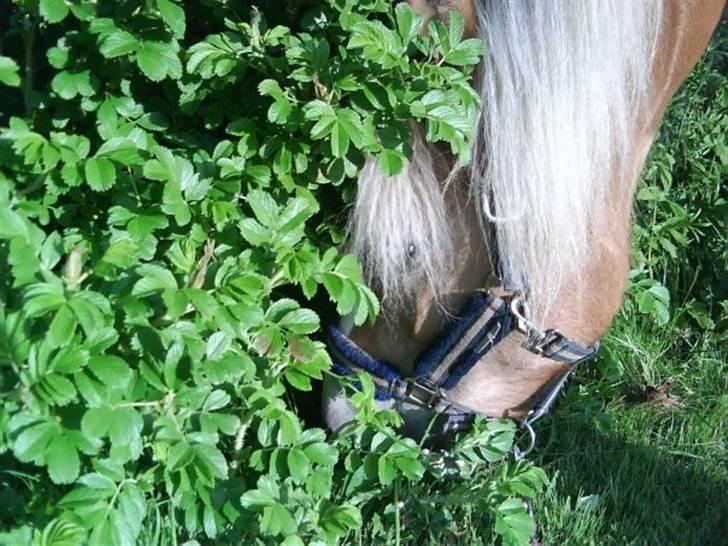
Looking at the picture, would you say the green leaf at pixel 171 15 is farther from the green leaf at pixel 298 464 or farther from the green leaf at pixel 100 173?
the green leaf at pixel 298 464

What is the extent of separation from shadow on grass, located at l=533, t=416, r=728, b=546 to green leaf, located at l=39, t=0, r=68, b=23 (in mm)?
1396

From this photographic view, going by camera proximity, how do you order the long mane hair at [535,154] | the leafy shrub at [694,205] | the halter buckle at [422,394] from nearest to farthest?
the long mane hair at [535,154] < the halter buckle at [422,394] < the leafy shrub at [694,205]

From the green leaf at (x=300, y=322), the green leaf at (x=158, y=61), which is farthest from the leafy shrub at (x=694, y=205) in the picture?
the green leaf at (x=158, y=61)

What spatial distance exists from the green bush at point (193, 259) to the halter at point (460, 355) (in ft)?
0.48

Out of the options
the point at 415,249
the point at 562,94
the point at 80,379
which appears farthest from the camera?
the point at 415,249

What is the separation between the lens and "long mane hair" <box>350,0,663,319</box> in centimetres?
180

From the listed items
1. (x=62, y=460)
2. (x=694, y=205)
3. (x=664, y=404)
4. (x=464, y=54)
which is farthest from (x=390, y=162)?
(x=694, y=205)

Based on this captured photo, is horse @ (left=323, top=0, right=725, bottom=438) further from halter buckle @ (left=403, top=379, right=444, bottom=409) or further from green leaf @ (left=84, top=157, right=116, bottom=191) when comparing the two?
green leaf @ (left=84, top=157, right=116, bottom=191)

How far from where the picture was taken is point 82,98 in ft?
5.93

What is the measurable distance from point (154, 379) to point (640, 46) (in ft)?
3.43

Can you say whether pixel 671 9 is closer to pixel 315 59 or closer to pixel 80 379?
pixel 315 59

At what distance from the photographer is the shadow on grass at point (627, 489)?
224cm

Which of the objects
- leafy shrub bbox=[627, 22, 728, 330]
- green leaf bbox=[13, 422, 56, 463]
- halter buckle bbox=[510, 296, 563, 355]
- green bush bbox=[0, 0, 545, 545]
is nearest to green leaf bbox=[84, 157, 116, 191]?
green bush bbox=[0, 0, 545, 545]

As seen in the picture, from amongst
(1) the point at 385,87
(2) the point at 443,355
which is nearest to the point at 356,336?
(2) the point at 443,355
